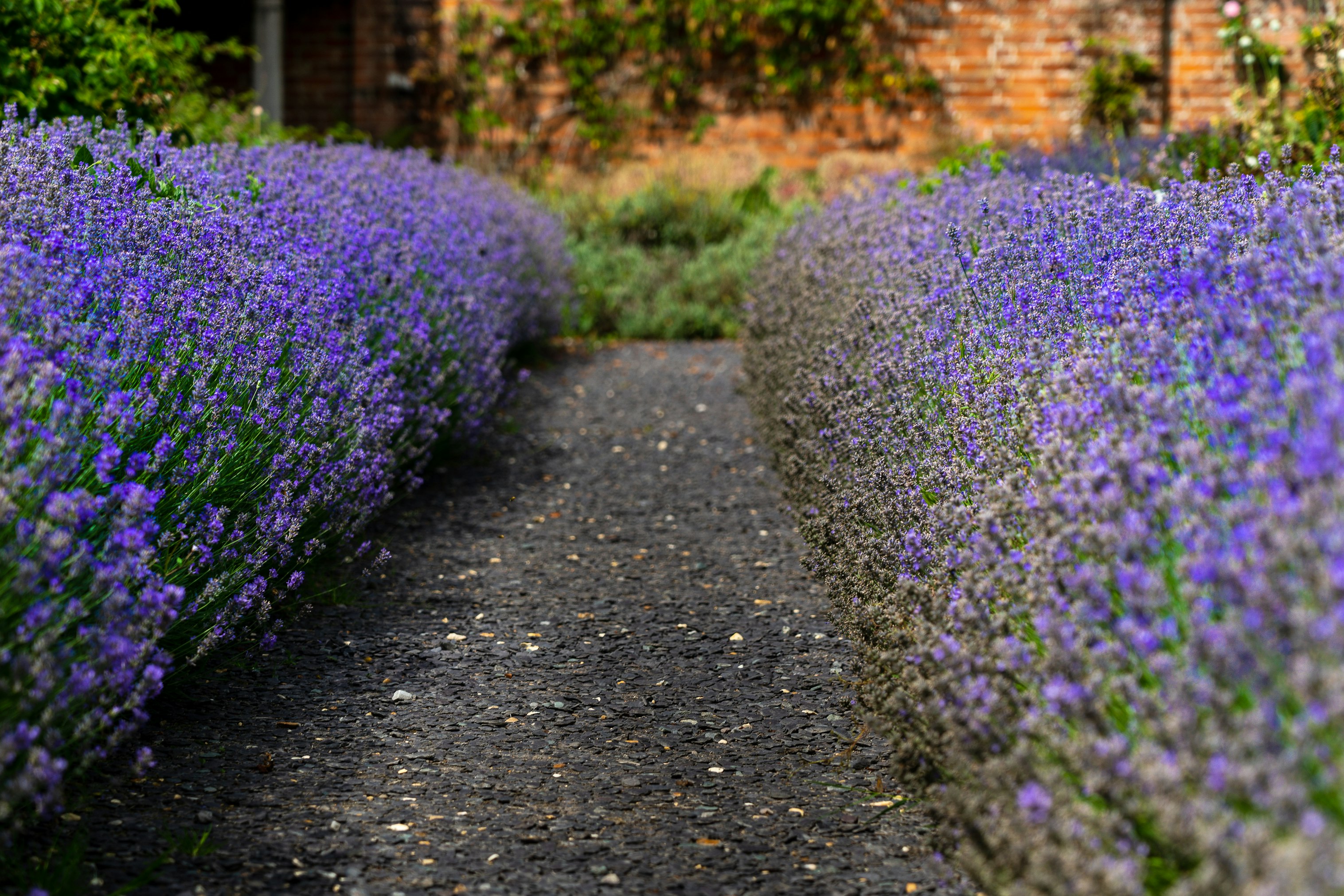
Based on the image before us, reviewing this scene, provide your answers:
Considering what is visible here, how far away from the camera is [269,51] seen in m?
10.8

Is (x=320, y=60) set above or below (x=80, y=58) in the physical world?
above

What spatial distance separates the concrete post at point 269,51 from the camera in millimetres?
10656

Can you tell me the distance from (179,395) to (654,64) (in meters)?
9.70

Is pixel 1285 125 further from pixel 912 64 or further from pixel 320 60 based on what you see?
pixel 320 60

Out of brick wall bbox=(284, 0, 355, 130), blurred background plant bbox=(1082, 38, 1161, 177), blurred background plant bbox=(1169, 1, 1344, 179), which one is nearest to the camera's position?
blurred background plant bbox=(1169, 1, 1344, 179)

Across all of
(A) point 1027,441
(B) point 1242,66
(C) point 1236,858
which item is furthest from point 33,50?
(B) point 1242,66

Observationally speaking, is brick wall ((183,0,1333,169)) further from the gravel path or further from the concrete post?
the gravel path

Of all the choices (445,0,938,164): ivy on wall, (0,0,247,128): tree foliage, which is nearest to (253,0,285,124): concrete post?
(445,0,938,164): ivy on wall

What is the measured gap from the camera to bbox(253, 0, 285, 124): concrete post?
1066 cm

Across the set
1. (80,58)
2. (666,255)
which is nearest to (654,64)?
(666,255)

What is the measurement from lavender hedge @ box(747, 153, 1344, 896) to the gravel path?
10.6 inches

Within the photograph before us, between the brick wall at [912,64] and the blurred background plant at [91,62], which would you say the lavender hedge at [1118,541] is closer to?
the blurred background plant at [91,62]

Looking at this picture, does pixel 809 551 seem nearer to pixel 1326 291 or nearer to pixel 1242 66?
pixel 1326 291

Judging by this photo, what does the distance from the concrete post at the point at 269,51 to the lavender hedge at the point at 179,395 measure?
5.82 metres
